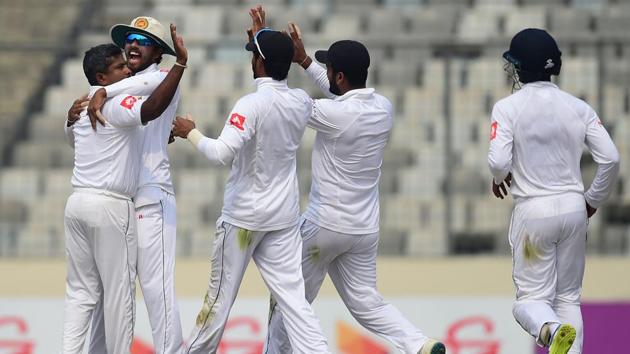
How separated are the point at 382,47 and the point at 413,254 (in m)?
2.02

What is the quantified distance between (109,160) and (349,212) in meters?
1.48

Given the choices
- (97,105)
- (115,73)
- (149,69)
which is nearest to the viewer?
(97,105)

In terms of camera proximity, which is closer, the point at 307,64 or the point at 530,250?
the point at 530,250

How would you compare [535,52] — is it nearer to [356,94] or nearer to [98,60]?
[356,94]

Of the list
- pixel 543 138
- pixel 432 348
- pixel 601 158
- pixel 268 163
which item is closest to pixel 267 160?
pixel 268 163

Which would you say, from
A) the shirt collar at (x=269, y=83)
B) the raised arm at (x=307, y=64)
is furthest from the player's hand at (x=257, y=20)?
the raised arm at (x=307, y=64)

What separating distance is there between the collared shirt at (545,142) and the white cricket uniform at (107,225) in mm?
2056

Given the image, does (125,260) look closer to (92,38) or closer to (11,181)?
(11,181)

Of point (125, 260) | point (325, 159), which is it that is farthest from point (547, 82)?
point (125, 260)

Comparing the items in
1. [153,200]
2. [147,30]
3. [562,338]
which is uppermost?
[147,30]

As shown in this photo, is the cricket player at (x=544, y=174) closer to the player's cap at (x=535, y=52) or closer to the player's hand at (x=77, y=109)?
the player's cap at (x=535, y=52)

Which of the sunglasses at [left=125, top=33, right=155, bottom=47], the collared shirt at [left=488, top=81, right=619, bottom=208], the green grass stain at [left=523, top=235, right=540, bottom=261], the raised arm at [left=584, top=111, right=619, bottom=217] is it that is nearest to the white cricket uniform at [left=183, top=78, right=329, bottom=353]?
the sunglasses at [left=125, top=33, right=155, bottom=47]

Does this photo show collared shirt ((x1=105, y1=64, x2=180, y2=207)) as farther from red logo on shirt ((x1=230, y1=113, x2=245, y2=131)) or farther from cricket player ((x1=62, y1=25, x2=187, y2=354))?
red logo on shirt ((x1=230, y1=113, x2=245, y2=131))

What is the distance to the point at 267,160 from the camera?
8328 millimetres
